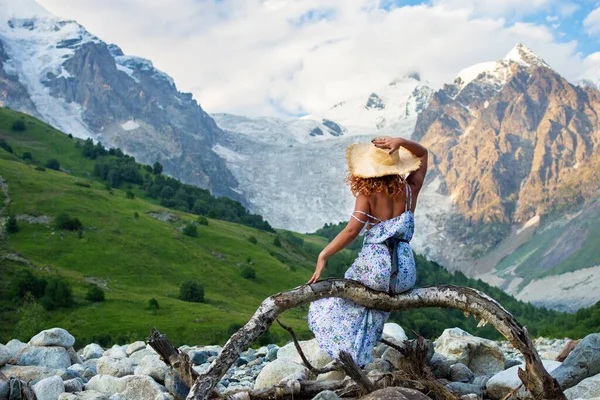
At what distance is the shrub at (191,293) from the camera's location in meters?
87.7

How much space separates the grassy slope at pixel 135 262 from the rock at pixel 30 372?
52.5 m

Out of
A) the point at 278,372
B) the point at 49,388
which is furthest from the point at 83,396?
the point at 278,372

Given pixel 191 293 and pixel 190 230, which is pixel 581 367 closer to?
pixel 191 293

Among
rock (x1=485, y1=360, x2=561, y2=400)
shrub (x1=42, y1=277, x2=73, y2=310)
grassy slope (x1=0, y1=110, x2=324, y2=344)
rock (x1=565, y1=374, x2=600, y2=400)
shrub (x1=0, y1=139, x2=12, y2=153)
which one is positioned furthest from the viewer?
shrub (x1=0, y1=139, x2=12, y2=153)

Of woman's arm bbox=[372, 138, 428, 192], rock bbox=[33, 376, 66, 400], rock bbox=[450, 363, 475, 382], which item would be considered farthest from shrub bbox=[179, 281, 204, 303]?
woman's arm bbox=[372, 138, 428, 192]

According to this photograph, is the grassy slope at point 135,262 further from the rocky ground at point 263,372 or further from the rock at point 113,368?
the rock at point 113,368

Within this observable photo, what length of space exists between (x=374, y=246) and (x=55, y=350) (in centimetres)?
990

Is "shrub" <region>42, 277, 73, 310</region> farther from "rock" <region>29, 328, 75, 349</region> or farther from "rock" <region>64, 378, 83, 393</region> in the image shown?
"rock" <region>64, 378, 83, 393</region>

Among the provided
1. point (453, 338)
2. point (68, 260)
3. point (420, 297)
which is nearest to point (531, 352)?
point (420, 297)

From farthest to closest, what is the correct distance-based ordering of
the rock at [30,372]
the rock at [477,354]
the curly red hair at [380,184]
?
the rock at [477,354] → the rock at [30,372] → the curly red hair at [380,184]

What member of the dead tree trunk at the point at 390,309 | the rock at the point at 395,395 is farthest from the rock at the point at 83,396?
the rock at the point at 395,395

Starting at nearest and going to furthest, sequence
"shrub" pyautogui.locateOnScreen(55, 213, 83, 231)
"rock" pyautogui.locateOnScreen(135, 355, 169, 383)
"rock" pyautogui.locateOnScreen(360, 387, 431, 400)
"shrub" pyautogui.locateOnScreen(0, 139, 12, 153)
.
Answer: "rock" pyautogui.locateOnScreen(360, 387, 431, 400) → "rock" pyautogui.locateOnScreen(135, 355, 169, 383) → "shrub" pyautogui.locateOnScreen(55, 213, 83, 231) → "shrub" pyautogui.locateOnScreen(0, 139, 12, 153)

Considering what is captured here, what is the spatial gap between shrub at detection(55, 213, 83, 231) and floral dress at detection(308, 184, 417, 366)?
101 meters

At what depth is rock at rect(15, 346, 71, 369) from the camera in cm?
1538
